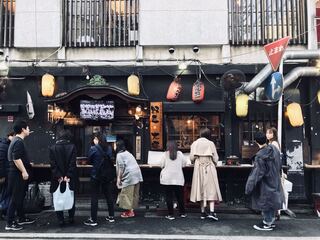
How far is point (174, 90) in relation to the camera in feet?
36.3

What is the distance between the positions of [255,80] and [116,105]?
4792mm

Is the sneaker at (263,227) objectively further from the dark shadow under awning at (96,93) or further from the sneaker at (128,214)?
the dark shadow under awning at (96,93)

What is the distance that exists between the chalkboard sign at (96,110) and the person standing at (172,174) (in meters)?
2.98

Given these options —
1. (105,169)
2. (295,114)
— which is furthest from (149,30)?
(295,114)

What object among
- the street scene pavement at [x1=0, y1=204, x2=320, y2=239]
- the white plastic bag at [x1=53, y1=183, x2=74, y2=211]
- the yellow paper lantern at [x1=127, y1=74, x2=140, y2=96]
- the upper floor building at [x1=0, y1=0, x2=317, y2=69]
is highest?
the upper floor building at [x1=0, y1=0, x2=317, y2=69]

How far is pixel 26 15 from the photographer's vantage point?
478 inches

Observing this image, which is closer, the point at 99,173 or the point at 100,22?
the point at 99,173

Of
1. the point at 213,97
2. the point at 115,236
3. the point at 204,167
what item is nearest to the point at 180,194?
the point at 204,167

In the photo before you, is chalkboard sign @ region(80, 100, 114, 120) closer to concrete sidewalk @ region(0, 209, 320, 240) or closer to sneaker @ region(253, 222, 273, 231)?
concrete sidewalk @ region(0, 209, 320, 240)

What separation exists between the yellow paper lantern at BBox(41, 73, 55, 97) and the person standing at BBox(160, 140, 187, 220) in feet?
15.3

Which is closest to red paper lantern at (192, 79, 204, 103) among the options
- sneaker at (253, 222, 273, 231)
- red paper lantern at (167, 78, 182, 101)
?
red paper lantern at (167, 78, 182, 101)

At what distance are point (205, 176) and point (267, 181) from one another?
1.68m

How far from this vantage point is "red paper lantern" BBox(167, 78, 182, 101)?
11.1 metres

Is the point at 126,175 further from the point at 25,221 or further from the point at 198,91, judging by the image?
the point at 198,91
